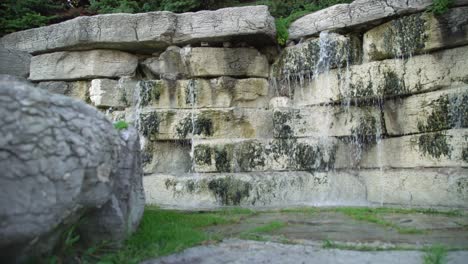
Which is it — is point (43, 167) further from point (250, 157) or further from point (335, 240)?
point (250, 157)

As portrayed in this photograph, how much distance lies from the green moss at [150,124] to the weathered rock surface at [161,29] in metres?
1.50

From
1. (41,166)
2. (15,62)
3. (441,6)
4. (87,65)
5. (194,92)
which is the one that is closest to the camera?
(41,166)

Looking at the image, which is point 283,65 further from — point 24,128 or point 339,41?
point 24,128

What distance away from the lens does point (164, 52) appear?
27.4ft

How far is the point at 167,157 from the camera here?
7863 mm

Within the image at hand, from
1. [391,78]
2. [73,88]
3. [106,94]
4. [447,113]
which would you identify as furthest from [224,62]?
[447,113]

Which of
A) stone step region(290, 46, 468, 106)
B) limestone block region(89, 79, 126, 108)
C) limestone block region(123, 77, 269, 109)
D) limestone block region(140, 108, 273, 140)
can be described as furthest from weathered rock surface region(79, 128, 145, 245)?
limestone block region(89, 79, 126, 108)

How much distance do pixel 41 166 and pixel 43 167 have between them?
14 millimetres

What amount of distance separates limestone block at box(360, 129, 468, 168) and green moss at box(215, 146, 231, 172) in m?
2.29

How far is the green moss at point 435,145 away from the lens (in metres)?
6.30

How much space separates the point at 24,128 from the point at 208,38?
18.6ft

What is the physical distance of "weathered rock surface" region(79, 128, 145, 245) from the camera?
3406 millimetres

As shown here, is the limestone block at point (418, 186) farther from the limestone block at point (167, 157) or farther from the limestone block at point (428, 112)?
the limestone block at point (167, 157)

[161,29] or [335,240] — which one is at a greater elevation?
[161,29]
